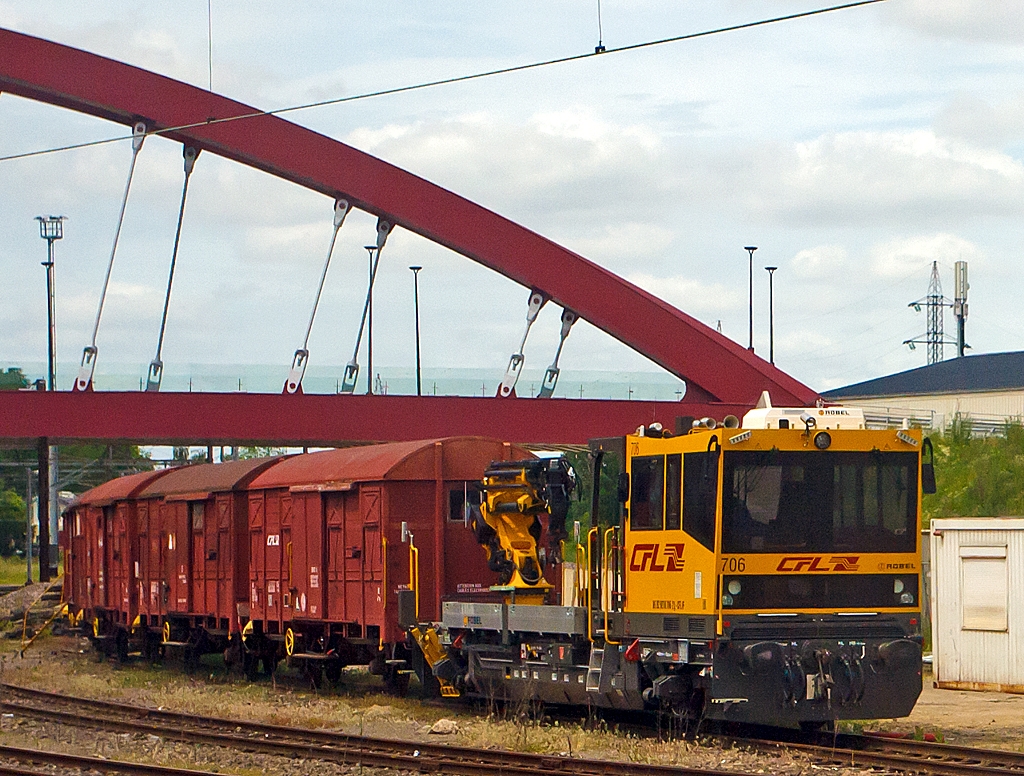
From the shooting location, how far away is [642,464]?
15.3 meters

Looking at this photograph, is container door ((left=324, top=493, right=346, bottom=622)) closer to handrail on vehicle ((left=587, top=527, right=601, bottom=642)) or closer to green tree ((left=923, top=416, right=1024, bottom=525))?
handrail on vehicle ((left=587, top=527, right=601, bottom=642))

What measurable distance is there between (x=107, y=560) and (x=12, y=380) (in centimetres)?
1343

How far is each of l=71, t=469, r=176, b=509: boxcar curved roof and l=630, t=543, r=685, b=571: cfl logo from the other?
16.2 metres

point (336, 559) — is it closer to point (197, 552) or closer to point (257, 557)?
point (257, 557)

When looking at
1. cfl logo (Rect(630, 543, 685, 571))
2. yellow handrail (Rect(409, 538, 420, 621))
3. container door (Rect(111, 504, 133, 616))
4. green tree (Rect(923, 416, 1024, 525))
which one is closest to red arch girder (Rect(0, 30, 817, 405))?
green tree (Rect(923, 416, 1024, 525))

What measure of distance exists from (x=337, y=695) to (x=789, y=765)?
378 inches

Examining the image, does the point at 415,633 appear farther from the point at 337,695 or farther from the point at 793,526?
the point at 793,526

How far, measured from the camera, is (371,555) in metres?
20.3

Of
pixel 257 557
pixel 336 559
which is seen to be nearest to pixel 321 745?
pixel 336 559

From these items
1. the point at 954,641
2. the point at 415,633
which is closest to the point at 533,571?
the point at 415,633

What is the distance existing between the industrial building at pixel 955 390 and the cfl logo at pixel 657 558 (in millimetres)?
53434

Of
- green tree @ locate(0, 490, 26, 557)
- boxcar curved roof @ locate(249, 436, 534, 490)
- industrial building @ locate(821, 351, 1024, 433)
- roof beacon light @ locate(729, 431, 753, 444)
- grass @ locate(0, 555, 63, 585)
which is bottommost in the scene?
grass @ locate(0, 555, 63, 585)

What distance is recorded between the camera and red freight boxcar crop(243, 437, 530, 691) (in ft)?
65.4

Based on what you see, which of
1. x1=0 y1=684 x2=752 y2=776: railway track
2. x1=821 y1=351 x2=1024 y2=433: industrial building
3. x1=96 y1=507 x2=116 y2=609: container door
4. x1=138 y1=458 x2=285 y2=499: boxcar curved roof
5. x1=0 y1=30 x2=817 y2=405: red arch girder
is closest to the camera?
x1=0 y1=684 x2=752 y2=776: railway track
